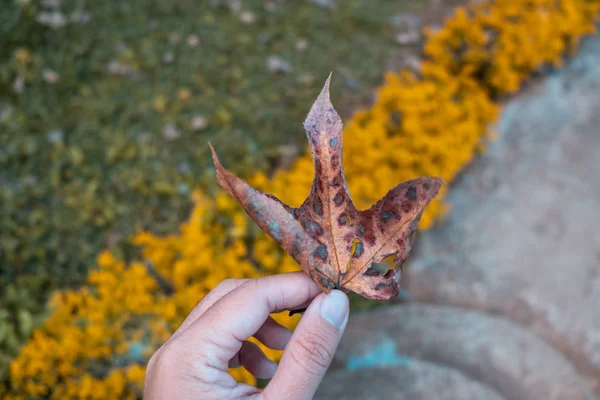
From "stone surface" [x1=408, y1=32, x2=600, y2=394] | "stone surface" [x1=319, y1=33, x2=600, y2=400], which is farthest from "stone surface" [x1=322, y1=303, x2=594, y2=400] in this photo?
"stone surface" [x1=408, y1=32, x2=600, y2=394]

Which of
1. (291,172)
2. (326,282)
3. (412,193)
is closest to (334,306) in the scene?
(326,282)

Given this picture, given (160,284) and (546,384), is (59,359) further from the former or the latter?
(546,384)

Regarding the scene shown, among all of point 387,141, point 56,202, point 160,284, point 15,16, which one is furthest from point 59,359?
point 15,16

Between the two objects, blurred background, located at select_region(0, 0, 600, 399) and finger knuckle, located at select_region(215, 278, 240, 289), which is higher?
finger knuckle, located at select_region(215, 278, 240, 289)

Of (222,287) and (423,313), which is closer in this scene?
(222,287)

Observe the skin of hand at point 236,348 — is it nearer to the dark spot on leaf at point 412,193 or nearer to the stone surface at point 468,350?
the dark spot on leaf at point 412,193

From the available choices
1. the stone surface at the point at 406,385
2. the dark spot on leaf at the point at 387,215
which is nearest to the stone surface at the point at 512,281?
the stone surface at the point at 406,385

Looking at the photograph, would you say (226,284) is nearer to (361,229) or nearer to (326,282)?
(326,282)

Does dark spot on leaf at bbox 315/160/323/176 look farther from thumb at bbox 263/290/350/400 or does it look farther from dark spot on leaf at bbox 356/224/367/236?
thumb at bbox 263/290/350/400

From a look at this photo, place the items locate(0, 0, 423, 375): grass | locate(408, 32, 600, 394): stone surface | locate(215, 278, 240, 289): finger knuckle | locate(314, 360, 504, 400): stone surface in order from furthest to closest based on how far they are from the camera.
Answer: locate(0, 0, 423, 375): grass < locate(408, 32, 600, 394): stone surface < locate(314, 360, 504, 400): stone surface < locate(215, 278, 240, 289): finger knuckle
